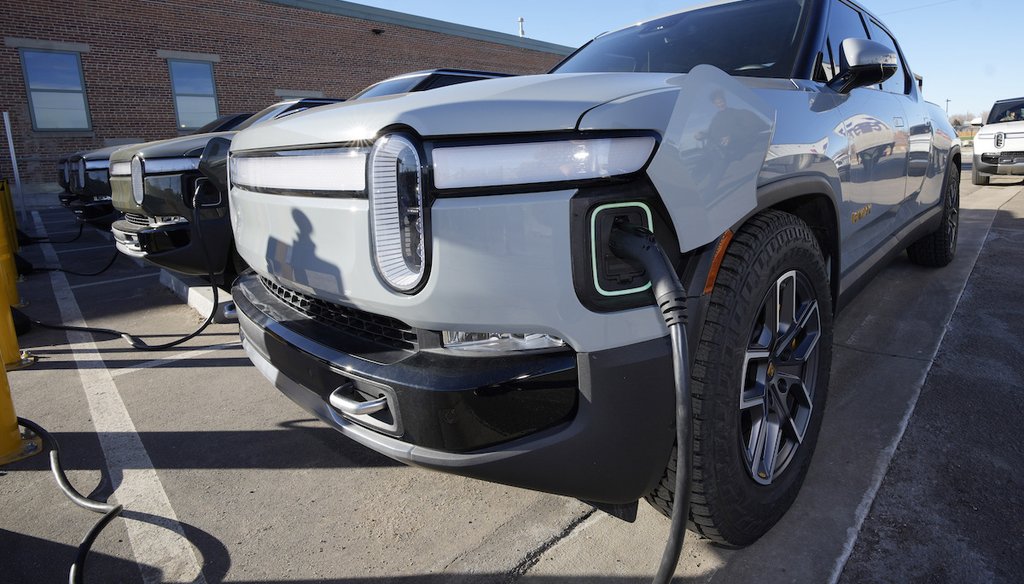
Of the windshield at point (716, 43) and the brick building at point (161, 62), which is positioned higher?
the brick building at point (161, 62)

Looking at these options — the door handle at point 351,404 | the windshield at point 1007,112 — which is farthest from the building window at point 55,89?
the windshield at point 1007,112

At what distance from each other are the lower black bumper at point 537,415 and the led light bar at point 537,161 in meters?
0.39

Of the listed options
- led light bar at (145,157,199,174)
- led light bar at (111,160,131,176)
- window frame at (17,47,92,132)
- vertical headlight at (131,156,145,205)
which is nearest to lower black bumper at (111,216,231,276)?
vertical headlight at (131,156,145,205)

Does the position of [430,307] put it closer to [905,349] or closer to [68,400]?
[68,400]

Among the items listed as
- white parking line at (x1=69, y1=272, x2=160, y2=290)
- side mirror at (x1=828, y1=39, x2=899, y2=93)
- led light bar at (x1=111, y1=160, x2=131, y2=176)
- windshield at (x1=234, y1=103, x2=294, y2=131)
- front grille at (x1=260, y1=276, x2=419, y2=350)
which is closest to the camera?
front grille at (x1=260, y1=276, x2=419, y2=350)

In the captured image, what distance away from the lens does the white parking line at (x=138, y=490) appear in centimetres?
179

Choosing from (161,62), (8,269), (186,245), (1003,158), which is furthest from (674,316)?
(161,62)

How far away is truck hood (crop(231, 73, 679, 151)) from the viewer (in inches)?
49.9

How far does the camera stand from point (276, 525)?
1.96 meters

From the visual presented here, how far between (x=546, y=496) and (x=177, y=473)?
147cm

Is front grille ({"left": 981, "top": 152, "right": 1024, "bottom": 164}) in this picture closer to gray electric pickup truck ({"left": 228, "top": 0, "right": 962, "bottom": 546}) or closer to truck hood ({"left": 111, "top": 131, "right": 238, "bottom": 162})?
gray electric pickup truck ({"left": 228, "top": 0, "right": 962, "bottom": 546})

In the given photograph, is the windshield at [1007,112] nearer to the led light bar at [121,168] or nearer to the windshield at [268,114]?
the windshield at [268,114]

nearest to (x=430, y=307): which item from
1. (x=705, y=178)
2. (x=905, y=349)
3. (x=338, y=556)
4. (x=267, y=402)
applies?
(x=705, y=178)

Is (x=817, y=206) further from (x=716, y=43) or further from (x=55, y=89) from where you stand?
(x=55, y=89)
